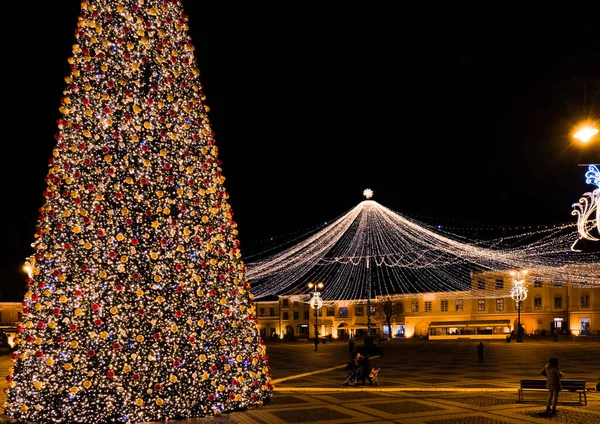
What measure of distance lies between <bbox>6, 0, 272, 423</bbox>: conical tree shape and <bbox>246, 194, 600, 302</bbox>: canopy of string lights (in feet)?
24.1

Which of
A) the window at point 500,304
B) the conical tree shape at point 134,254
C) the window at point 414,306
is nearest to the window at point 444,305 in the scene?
the window at point 414,306

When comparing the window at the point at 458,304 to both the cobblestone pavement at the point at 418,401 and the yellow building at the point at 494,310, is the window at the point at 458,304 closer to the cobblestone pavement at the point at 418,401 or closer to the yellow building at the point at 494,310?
the yellow building at the point at 494,310

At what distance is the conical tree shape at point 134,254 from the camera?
372 inches

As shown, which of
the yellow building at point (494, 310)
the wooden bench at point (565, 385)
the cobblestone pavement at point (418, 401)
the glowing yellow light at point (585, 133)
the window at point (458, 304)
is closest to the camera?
the glowing yellow light at point (585, 133)

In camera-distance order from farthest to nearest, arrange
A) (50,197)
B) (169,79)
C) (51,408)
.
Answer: (169,79), (50,197), (51,408)

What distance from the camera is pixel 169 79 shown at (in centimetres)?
1073

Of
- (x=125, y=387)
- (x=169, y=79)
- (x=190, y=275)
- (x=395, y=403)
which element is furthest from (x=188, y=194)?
(x=395, y=403)

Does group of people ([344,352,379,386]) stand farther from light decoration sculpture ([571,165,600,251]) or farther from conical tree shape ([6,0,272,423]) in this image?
light decoration sculpture ([571,165,600,251])

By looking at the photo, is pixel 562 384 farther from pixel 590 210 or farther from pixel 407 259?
pixel 407 259

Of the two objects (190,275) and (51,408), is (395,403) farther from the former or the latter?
(51,408)

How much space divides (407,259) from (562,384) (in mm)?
41343

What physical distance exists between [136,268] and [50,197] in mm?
1930

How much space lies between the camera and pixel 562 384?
13.5 m

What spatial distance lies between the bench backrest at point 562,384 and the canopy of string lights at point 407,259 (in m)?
3.15
